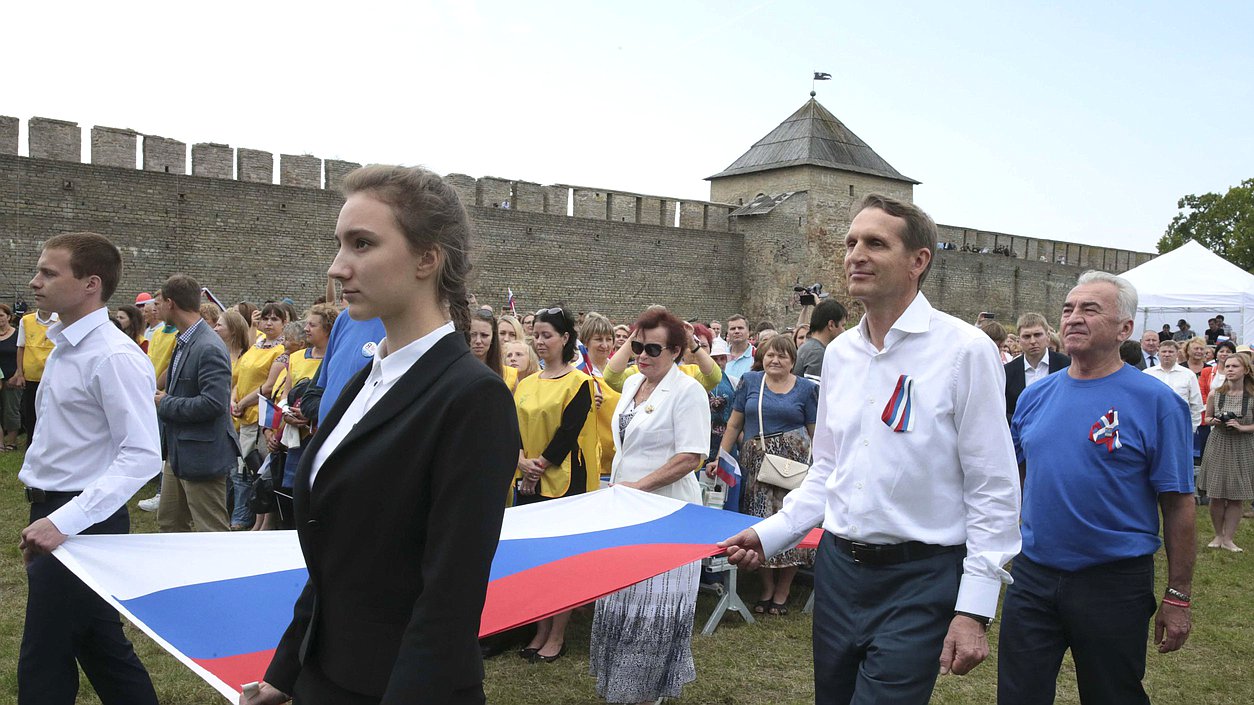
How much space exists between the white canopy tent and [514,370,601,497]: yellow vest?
15820 millimetres

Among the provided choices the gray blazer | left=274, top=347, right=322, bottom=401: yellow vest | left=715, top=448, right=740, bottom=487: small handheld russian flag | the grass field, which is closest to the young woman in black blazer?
the grass field

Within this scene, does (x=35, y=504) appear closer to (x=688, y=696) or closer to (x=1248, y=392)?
(x=688, y=696)

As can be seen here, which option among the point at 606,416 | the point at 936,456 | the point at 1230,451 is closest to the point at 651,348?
the point at 606,416

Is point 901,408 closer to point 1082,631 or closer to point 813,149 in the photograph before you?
point 1082,631

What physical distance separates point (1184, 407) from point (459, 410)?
101 inches

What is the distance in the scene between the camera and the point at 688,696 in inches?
178

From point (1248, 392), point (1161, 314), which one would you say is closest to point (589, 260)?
point (1161, 314)

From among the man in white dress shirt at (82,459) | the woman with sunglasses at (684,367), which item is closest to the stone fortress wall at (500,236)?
the woman with sunglasses at (684,367)

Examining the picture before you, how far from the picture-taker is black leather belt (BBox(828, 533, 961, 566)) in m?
2.41

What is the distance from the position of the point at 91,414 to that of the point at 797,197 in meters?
33.6

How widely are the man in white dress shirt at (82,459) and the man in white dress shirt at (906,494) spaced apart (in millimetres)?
1921

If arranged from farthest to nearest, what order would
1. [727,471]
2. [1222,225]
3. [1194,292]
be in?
[1222,225], [1194,292], [727,471]

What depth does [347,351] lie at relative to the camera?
12.2 feet

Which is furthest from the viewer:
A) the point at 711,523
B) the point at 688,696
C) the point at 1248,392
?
the point at 1248,392
